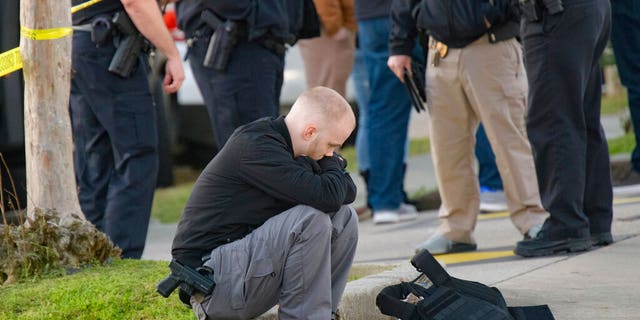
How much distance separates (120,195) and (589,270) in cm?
209

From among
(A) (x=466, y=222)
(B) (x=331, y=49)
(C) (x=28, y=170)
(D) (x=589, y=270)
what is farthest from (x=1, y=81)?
(D) (x=589, y=270)

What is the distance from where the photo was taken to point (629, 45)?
7410mm

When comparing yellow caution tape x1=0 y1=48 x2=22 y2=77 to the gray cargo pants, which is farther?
yellow caution tape x1=0 y1=48 x2=22 y2=77

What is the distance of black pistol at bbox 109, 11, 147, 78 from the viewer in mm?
5453

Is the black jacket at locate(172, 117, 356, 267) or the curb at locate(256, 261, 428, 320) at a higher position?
the black jacket at locate(172, 117, 356, 267)

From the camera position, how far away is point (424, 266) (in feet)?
13.9

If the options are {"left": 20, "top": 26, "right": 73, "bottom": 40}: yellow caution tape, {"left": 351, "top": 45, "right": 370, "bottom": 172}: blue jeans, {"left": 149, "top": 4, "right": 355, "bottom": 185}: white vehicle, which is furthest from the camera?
{"left": 149, "top": 4, "right": 355, "bottom": 185}: white vehicle

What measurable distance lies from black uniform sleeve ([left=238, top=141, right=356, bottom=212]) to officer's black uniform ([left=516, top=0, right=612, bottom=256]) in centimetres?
171

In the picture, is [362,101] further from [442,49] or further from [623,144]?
[623,144]

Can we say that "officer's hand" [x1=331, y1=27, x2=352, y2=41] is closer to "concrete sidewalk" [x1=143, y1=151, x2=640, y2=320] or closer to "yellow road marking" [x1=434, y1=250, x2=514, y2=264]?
"concrete sidewalk" [x1=143, y1=151, x2=640, y2=320]

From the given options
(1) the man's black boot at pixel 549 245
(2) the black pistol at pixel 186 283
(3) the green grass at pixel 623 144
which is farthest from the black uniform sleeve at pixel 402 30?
(3) the green grass at pixel 623 144

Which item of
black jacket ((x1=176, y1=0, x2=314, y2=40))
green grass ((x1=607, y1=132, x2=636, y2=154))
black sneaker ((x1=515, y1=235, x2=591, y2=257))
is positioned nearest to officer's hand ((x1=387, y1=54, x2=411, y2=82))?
black jacket ((x1=176, y1=0, x2=314, y2=40))

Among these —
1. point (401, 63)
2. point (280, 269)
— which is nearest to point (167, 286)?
point (280, 269)

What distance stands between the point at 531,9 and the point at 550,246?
107cm
